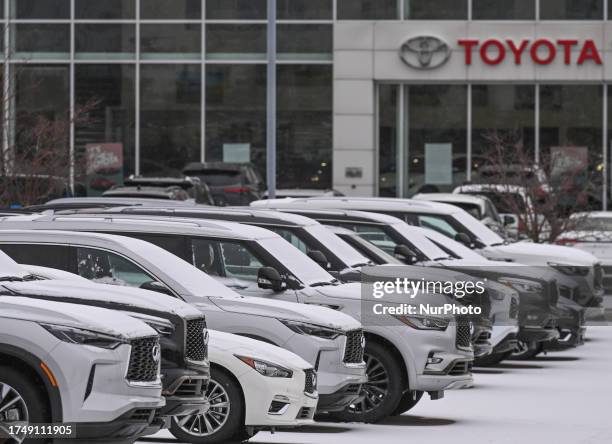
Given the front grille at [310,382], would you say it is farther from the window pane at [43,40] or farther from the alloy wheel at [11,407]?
the window pane at [43,40]

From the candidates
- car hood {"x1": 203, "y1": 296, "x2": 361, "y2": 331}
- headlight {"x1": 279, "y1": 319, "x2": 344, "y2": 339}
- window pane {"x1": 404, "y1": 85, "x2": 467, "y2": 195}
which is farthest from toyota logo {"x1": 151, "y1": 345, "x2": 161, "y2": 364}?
window pane {"x1": 404, "y1": 85, "x2": 467, "y2": 195}

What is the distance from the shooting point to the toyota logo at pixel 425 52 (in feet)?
130

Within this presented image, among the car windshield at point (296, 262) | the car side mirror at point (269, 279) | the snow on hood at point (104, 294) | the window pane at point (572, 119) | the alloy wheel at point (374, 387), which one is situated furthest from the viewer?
the window pane at point (572, 119)

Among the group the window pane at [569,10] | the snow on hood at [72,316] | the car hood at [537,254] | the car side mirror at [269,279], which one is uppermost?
the window pane at [569,10]

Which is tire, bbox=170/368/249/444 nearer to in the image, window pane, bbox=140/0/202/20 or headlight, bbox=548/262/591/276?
headlight, bbox=548/262/591/276

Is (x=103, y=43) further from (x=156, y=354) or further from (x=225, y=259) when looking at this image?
(x=156, y=354)

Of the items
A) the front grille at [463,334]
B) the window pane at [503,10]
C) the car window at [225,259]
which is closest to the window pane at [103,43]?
the window pane at [503,10]

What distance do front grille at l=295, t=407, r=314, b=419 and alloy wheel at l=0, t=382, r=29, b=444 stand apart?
110 inches

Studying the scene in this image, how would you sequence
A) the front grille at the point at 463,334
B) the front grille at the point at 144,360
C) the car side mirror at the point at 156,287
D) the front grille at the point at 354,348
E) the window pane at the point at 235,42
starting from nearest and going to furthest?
the front grille at the point at 144,360
the car side mirror at the point at 156,287
the front grille at the point at 354,348
the front grille at the point at 463,334
the window pane at the point at 235,42

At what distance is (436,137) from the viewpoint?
132 ft

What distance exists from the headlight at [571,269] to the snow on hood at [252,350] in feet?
32.1

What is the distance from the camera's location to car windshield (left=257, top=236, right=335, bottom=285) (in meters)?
13.3

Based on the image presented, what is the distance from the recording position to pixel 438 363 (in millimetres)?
13398

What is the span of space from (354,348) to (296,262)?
1364mm
